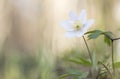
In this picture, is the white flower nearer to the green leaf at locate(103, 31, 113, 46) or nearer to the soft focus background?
the green leaf at locate(103, 31, 113, 46)

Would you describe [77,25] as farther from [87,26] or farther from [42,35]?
[42,35]

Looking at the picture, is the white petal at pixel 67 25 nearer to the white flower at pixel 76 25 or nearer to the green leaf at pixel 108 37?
the white flower at pixel 76 25

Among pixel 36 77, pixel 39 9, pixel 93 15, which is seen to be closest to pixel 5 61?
pixel 36 77

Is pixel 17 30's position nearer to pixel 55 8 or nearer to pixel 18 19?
pixel 18 19

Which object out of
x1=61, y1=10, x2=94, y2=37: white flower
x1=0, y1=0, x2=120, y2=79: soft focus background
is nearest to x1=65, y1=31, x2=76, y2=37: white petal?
x1=61, y1=10, x2=94, y2=37: white flower

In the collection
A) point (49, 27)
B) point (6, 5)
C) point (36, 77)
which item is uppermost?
point (6, 5)

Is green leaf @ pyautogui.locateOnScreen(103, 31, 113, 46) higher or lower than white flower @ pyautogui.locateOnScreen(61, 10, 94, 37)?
lower

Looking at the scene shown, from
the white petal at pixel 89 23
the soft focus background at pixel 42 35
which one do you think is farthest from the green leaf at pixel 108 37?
the soft focus background at pixel 42 35

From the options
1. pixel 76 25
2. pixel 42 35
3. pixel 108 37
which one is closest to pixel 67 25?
pixel 76 25
